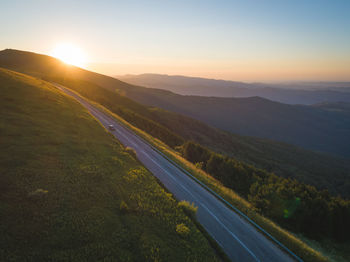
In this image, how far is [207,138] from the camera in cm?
8294

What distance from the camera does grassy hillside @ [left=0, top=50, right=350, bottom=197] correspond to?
193ft

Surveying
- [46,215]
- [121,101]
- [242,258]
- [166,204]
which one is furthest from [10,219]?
[121,101]

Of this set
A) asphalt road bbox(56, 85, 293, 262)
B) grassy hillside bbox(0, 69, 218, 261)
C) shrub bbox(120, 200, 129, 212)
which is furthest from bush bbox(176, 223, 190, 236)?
shrub bbox(120, 200, 129, 212)

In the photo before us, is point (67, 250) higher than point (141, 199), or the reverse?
point (67, 250)

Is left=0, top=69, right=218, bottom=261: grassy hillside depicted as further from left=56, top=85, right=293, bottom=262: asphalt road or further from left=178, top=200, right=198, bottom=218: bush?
left=56, top=85, right=293, bottom=262: asphalt road

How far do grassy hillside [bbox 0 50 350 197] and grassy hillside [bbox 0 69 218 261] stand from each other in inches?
1309

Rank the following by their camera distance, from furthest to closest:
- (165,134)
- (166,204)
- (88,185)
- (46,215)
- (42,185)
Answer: (165,134) → (166,204) → (88,185) → (42,185) → (46,215)

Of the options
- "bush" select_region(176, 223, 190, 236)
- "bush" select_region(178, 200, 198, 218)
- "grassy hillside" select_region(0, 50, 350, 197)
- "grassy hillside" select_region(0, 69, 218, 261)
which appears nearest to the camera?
"grassy hillside" select_region(0, 69, 218, 261)

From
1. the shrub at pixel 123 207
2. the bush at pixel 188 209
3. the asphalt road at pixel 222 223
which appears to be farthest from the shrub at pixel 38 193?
the asphalt road at pixel 222 223

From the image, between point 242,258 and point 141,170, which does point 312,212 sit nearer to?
point 242,258

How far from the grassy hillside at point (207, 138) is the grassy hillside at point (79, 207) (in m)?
33.2

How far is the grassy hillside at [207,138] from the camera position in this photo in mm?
58809

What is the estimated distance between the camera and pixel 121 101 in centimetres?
9256

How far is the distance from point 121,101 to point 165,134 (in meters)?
49.4
